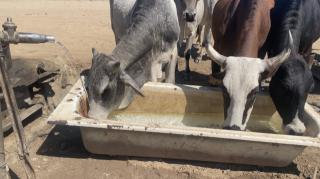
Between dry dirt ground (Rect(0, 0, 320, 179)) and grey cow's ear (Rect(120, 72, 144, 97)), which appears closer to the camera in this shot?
dry dirt ground (Rect(0, 0, 320, 179))

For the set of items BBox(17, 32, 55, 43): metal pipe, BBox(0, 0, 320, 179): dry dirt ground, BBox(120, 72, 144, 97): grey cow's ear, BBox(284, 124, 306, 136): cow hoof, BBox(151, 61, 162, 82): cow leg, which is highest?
BBox(17, 32, 55, 43): metal pipe

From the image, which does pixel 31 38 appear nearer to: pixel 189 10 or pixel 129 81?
pixel 129 81

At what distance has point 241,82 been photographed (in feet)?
14.4

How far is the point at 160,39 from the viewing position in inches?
227

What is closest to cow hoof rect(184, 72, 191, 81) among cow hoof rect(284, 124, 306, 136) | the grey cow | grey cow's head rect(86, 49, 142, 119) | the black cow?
the grey cow

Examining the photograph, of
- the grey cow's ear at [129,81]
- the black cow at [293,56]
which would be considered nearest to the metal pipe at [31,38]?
the grey cow's ear at [129,81]

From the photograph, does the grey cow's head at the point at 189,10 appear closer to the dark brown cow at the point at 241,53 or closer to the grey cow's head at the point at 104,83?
the dark brown cow at the point at 241,53

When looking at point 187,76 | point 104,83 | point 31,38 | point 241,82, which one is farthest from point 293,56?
point 187,76

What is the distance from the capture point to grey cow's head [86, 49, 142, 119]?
15.7 ft

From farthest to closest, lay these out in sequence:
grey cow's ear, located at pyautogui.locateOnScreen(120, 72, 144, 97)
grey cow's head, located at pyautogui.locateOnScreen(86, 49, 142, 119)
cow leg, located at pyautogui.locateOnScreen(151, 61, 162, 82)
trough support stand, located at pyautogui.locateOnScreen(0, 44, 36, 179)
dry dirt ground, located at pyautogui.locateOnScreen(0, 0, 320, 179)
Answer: cow leg, located at pyautogui.locateOnScreen(151, 61, 162, 82) < grey cow's ear, located at pyautogui.locateOnScreen(120, 72, 144, 97) < grey cow's head, located at pyautogui.locateOnScreen(86, 49, 142, 119) < dry dirt ground, located at pyautogui.locateOnScreen(0, 0, 320, 179) < trough support stand, located at pyautogui.locateOnScreen(0, 44, 36, 179)

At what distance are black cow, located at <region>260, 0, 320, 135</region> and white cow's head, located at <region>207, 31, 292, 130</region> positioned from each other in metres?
0.17

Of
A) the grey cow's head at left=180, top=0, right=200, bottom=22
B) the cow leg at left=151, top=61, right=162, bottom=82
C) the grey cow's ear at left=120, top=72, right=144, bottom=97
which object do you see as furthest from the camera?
the grey cow's head at left=180, top=0, right=200, bottom=22

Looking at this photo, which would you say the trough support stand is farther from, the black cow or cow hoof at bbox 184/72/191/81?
cow hoof at bbox 184/72/191/81

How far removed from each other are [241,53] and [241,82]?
60 cm
